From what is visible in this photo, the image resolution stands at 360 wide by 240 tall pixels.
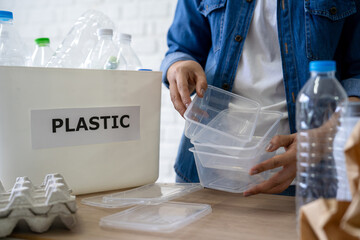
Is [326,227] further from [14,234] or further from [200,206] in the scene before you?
[14,234]

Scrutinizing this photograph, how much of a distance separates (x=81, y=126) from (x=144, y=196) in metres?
0.21

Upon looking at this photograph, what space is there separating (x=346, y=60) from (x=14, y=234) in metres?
1.01

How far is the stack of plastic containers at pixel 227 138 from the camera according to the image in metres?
0.81

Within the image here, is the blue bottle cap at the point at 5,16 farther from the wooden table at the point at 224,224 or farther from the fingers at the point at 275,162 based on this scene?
the fingers at the point at 275,162

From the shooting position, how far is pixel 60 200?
663 millimetres

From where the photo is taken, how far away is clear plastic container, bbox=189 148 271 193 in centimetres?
83

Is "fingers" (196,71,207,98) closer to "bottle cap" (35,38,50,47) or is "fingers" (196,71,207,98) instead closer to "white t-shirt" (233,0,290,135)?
"white t-shirt" (233,0,290,135)

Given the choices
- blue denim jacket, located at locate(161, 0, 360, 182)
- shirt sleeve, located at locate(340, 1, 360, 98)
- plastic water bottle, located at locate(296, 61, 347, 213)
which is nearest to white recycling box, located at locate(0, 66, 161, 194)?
blue denim jacket, located at locate(161, 0, 360, 182)

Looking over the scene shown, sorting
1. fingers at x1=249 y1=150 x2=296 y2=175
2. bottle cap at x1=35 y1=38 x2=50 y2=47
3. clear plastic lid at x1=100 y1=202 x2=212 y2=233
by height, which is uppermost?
bottle cap at x1=35 y1=38 x2=50 y2=47

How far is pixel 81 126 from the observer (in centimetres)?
90

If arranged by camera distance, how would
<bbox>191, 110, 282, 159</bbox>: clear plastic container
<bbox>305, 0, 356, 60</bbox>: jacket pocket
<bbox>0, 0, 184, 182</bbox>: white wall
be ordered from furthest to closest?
<bbox>0, 0, 184, 182</bbox>: white wall, <bbox>305, 0, 356, 60</bbox>: jacket pocket, <bbox>191, 110, 282, 159</bbox>: clear plastic container

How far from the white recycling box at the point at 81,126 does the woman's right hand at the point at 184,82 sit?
6 cm

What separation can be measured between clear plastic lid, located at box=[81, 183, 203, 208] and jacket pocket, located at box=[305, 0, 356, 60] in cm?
52

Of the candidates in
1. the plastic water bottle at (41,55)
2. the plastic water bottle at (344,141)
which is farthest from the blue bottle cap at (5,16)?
the plastic water bottle at (344,141)
